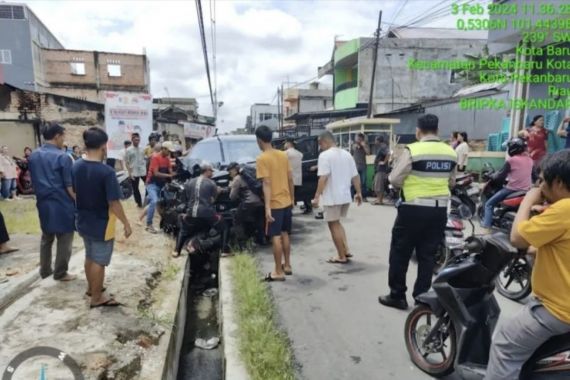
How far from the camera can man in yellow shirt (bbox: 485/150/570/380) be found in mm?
1794

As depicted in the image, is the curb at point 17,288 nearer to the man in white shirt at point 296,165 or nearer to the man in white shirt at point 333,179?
the man in white shirt at point 333,179

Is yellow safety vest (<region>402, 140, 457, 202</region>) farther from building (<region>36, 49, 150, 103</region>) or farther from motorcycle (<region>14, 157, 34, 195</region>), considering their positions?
building (<region>36, 49, 150, 103</region>)

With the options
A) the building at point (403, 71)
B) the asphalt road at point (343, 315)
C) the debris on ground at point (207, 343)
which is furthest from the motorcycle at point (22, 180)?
the building at point (403, 71)

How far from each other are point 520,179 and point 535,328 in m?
4.06

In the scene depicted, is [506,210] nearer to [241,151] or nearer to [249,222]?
[249,222]

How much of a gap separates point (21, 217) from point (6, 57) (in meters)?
31.9

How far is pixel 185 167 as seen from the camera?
25.5 ft

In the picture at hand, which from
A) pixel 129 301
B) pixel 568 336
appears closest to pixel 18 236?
pixel 129 301

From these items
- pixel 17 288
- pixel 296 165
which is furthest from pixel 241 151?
pixel 17 288

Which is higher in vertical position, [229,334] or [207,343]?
[229,334]

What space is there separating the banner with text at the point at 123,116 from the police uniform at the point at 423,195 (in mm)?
10295

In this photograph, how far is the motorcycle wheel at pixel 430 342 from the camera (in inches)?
107

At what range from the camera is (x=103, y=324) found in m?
3.51

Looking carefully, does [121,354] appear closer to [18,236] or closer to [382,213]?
[18,236]
